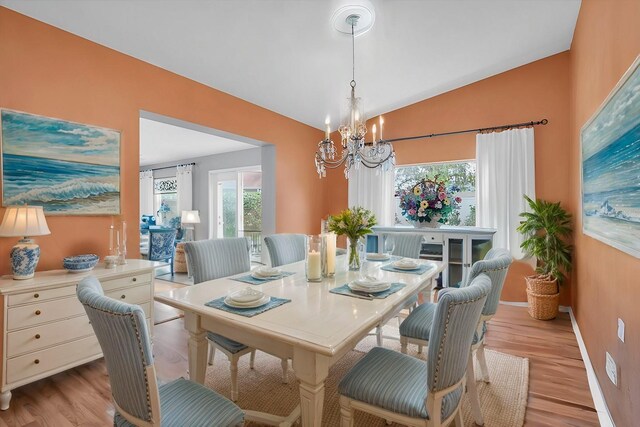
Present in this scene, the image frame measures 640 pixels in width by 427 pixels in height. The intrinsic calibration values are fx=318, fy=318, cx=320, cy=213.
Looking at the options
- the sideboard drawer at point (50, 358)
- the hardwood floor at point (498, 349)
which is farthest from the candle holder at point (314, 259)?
the sideboard drawer at point (50, 358)

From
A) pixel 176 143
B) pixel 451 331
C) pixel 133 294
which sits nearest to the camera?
pixel 451 331

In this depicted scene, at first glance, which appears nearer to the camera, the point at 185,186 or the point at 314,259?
the point at 314,259

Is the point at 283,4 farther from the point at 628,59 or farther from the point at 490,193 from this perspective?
the point at 490,193

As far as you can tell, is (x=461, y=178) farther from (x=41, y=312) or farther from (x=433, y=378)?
(x=41, y=312)

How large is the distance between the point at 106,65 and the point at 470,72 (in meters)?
3.67

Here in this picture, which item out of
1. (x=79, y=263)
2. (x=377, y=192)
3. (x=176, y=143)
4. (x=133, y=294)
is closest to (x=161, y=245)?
(x=176, y=143)

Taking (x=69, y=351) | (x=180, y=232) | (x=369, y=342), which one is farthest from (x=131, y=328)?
(x=180, y=232)

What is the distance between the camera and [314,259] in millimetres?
1908

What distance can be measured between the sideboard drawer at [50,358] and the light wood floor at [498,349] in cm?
18

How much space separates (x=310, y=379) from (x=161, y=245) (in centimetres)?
470

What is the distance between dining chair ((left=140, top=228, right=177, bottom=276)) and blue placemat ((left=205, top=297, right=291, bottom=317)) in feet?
13.3

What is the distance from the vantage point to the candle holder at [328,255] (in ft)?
6.43

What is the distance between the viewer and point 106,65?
99.7 inches

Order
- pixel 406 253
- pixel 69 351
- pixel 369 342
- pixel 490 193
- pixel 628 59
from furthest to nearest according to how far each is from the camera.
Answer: pixel 490 193 < pixel 406 253 < pixel 369 342 < pixel 69 351 < pixel 628 59
